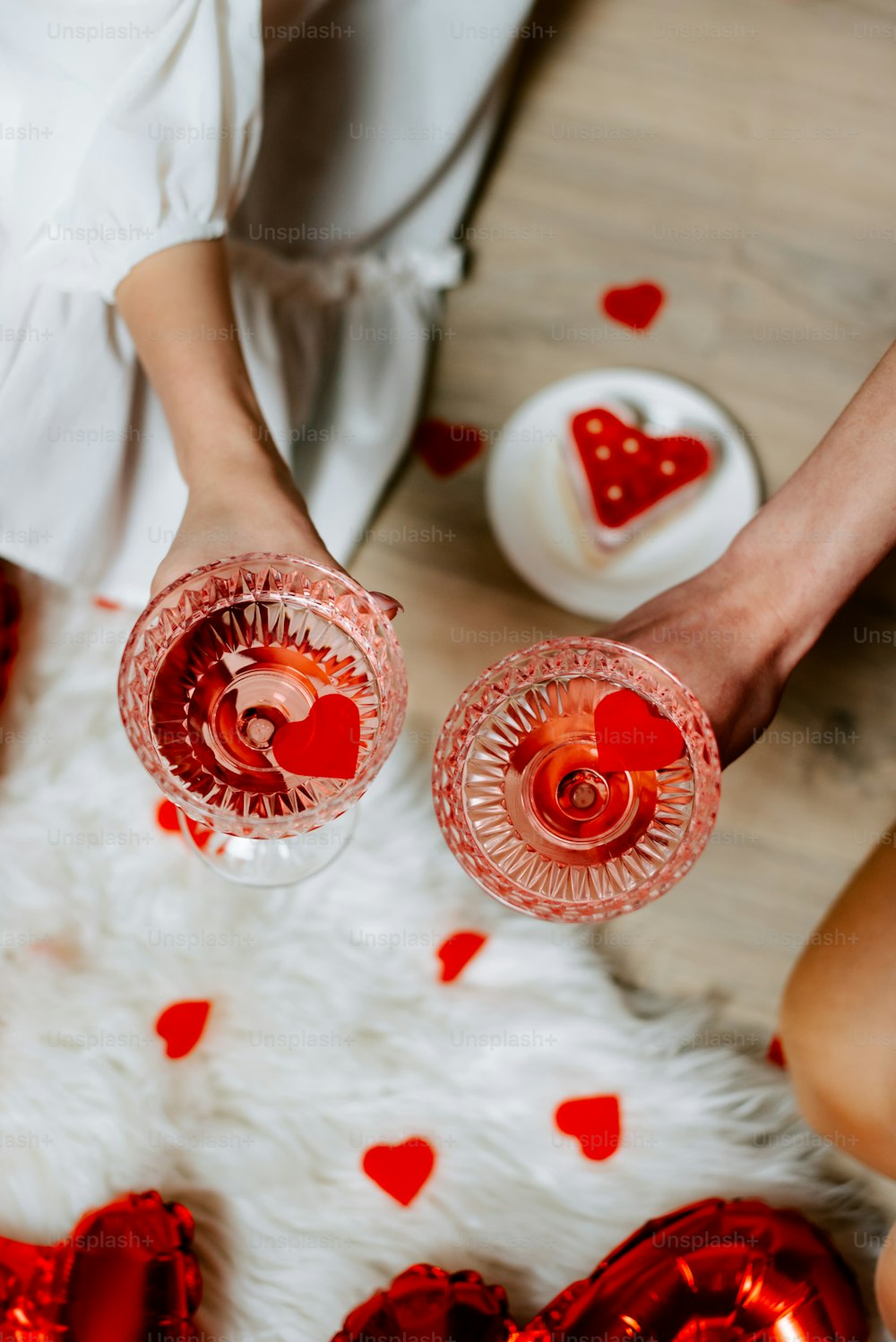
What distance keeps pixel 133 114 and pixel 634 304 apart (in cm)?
71

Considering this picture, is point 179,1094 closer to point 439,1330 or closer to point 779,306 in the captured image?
point 439,1330

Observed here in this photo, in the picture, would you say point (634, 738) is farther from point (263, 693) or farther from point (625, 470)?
point (625, 470)

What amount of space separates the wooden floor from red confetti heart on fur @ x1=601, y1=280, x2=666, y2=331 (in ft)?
0.05

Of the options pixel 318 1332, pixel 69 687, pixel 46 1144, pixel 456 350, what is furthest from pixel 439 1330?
pixel 456 350

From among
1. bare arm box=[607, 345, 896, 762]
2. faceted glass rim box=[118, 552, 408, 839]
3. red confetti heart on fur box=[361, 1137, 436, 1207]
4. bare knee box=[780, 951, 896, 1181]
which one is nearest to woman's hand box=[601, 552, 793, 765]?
bare arm box=[607, 345, 896, 762]

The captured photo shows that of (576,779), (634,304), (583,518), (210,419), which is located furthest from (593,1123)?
(634,304)

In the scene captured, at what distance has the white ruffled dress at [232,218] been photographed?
0.82 metres

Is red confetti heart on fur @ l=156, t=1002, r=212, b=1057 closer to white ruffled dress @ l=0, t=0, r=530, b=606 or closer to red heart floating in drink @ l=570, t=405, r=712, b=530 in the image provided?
white ruffled dress @ l=0, t=0, r=530, b=606

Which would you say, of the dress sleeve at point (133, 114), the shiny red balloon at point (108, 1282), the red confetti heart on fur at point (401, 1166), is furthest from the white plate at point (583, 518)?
the shiny red balloon at point (108, 1282)

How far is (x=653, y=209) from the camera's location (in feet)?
4.53

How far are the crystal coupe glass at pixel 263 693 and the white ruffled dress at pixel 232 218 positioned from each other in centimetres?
25

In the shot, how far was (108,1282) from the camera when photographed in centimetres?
95

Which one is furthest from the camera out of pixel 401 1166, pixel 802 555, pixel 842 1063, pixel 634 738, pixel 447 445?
pixel 447 445

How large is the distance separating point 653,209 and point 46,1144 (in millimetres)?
1275
